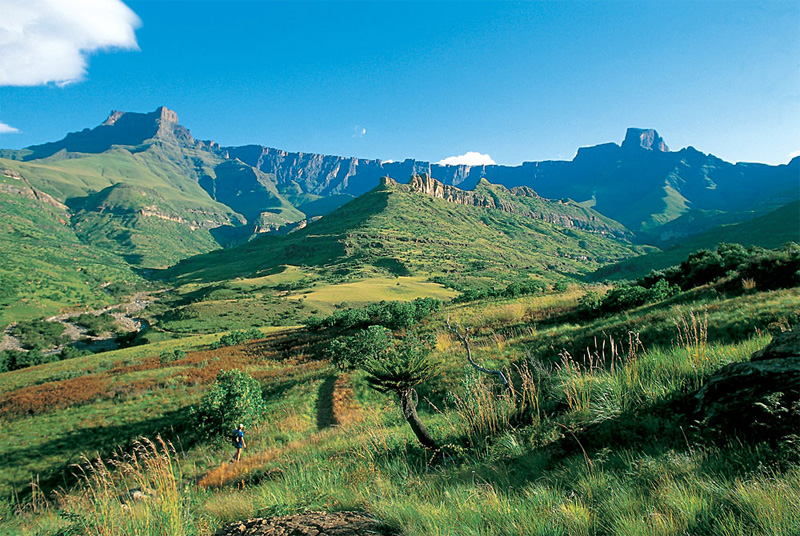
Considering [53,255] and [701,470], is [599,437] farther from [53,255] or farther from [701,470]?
[53,255]

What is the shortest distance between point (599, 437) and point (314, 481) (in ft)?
11.8

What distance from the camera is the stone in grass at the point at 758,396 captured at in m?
2.83

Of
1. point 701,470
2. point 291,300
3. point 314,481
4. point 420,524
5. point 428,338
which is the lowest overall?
point 291,300

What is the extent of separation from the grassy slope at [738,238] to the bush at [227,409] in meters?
129

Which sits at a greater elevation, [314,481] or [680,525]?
[680,525]

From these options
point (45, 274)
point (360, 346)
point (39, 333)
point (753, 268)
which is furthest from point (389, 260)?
point (753, 268)

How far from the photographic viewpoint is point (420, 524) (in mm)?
2736

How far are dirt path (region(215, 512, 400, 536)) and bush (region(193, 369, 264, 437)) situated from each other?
40.6 ft

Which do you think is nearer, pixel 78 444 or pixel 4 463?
pixel 4 463

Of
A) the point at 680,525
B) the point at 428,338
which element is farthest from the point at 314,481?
the point at 428,338

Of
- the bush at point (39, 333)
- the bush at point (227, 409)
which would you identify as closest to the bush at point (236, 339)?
the bush at point (227, 409)

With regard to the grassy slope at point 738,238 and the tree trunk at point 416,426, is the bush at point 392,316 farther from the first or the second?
the grassy slope at point 738,238

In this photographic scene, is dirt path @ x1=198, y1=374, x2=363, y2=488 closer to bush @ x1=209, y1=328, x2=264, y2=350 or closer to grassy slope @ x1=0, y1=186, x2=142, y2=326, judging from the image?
bush @ x1=209, y1=328, x2=264, y2=350

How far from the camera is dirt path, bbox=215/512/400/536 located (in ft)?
9.43
